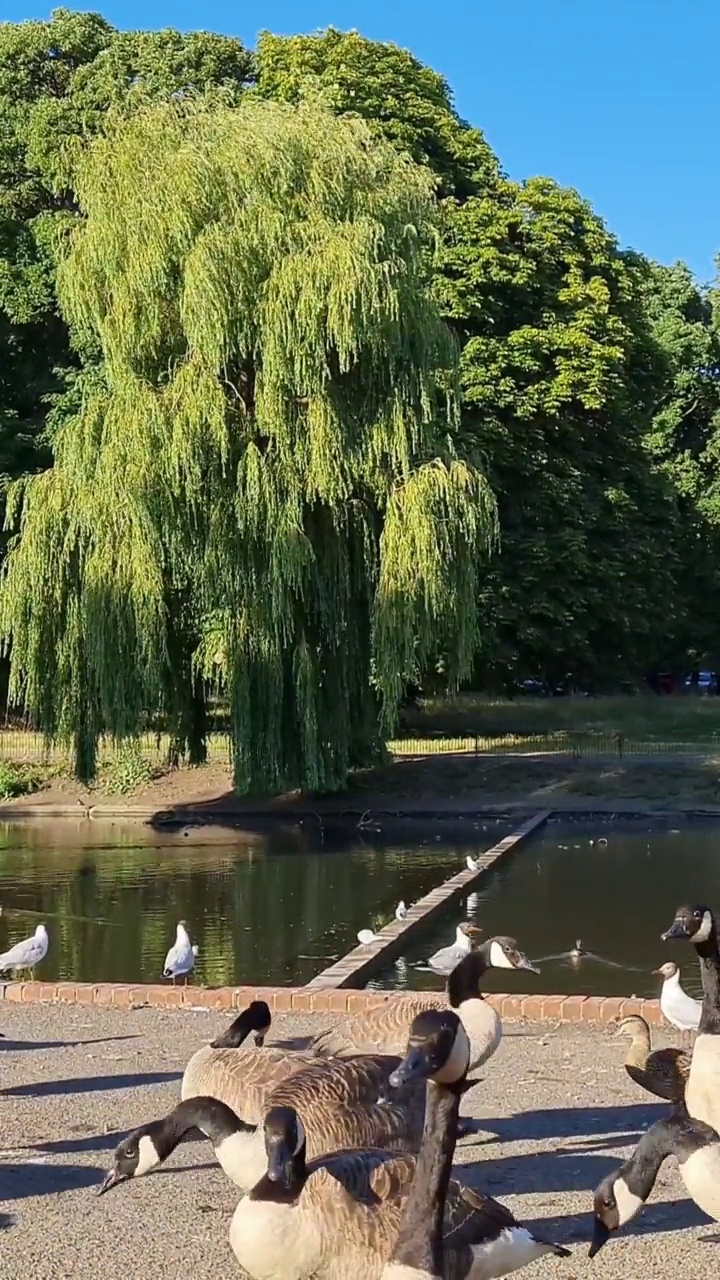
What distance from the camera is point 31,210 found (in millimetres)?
34750

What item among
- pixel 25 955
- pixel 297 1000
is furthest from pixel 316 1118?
pixel 25 955

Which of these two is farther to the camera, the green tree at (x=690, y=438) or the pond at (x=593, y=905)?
the green tree at (x=690, y=438)

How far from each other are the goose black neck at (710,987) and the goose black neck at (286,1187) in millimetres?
2011

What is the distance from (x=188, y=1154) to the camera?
24.2 feet

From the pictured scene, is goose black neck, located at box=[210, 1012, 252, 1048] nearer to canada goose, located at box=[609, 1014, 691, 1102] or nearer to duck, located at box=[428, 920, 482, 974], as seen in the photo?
canada goose, located at box=[609, 1014, 691, 1102]

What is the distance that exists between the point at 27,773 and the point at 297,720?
8951 millimetres

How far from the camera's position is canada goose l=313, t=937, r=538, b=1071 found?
23.9 feet

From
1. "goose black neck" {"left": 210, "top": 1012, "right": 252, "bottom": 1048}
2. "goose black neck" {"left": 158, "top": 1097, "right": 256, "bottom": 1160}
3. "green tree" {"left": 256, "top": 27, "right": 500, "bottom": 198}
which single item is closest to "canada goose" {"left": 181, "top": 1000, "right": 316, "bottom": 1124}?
"goose black neck" {"left": 210, "top": 1012, "right": 252, "bottom": 1048}

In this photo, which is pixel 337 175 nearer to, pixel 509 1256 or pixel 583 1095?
pixel 583 1095

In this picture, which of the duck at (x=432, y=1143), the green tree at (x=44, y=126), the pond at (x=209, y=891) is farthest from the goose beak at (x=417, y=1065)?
the green tree at (x=44, y=126)

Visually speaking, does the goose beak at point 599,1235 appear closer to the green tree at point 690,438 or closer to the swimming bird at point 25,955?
the swimming bird at point 25,955

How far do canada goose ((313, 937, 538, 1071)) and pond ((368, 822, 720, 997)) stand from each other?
5060 mm

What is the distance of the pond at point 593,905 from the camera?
1353 centimetres

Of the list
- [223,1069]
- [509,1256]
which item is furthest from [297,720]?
[509,1256]
